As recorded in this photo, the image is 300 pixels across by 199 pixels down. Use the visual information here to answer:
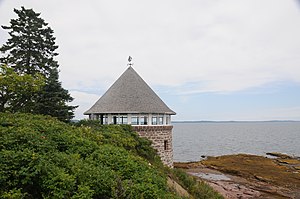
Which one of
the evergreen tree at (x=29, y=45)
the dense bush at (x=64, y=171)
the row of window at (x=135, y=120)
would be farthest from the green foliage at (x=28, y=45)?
the dense bush at (x=64, y=171)

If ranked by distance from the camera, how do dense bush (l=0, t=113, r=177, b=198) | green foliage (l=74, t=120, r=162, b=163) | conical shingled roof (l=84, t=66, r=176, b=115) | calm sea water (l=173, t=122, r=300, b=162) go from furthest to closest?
calm sea water (l=173, t=122, r=300, b=162) < conical shingled roof (l=84, t=66, r=176, b=115) < green foliage (l=74, t=120, r=162, b=163) < dense bush (l=0, t=113, r=177, b=198)

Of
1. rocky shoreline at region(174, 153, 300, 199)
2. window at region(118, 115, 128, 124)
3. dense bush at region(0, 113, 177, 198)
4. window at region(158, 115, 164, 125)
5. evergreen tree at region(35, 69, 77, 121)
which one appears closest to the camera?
dense bush at region(0, 113, 177, 198)

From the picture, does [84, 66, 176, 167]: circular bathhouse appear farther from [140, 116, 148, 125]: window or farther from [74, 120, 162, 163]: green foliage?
[74, 120, 162, 163]: green foliage

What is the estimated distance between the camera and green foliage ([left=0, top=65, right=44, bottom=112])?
1505 centimetres

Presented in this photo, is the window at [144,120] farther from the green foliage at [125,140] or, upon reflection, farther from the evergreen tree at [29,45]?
the evergreen tree at [29,45]

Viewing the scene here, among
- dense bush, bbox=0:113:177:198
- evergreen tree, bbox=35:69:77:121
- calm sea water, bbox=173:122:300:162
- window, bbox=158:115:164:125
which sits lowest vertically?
calm sea water, bbox=173:122:300:162

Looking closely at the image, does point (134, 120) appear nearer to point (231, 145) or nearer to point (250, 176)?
point (250, 176)

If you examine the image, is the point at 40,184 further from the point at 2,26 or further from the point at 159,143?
the point at 2,26

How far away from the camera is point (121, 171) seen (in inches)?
308

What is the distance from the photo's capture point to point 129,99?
63.4 ft

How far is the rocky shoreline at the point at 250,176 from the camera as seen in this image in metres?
24.0

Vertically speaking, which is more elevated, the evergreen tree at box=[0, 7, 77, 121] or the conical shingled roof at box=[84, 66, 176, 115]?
the evergreen tree at box=[0, 7, 77, 121]

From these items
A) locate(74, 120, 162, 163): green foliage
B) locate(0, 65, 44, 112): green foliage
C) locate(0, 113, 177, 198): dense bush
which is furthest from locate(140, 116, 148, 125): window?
locate(0, 113, 177, 198): dense bush

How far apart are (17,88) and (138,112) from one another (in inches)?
293
